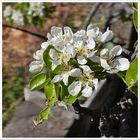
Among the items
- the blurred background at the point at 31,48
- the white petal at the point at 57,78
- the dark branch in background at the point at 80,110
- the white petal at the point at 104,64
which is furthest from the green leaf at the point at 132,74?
the blurred background at the point at 31,48

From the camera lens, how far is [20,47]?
11.9ft

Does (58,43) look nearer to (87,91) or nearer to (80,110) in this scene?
(87,91)

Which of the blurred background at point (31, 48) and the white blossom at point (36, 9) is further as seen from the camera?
the blurred background at point (31, 48)

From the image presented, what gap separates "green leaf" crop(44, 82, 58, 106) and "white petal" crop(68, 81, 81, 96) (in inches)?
2.9

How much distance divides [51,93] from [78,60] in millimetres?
131

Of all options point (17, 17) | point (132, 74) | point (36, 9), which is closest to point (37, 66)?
point (132, 74)

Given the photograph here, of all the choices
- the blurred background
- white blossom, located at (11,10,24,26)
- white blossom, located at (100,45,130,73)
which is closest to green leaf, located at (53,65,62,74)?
white blossom, located at (100,45,130,73)

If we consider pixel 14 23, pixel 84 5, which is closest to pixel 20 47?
pixel 84 5

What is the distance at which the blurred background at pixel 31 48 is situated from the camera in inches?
101

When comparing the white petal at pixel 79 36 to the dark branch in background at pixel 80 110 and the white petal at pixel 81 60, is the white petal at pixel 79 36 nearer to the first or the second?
the white petal at pixel 81 60

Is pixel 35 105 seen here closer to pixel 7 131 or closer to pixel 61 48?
pixel 7 131

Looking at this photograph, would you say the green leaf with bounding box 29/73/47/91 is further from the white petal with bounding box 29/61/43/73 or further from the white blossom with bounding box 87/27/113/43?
the white blossom with bounding box 87/27/113/43

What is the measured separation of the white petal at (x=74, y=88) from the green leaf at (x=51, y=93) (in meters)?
0.07

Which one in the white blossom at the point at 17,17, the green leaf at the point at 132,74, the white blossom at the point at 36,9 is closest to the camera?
the green leaf at the point at 132,74
